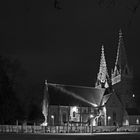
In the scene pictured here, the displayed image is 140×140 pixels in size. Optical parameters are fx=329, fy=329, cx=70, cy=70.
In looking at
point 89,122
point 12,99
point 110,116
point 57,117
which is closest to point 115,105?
point 110,116

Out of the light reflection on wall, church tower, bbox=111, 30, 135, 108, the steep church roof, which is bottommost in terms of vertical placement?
the light reflection on wall

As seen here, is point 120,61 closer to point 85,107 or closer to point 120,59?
point 120,59

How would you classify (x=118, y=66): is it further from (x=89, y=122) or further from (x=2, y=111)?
(x=2, y=111)

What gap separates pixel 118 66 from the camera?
251 ft

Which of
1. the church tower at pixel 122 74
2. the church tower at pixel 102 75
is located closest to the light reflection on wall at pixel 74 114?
the church tower at pixel 122 74

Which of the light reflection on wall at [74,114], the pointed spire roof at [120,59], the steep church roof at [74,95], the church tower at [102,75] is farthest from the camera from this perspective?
the church tower at [102,75]

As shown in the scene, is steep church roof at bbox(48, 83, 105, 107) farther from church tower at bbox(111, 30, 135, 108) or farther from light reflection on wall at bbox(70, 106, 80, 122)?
church tower at bbox(111, 30, 135, 108)

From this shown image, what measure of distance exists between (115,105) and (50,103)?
12.8 m

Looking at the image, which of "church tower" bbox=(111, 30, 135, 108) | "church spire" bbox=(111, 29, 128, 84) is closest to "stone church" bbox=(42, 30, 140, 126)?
"church tower" bbox=(111, 30, 135, 108)

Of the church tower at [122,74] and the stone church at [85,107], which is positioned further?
the church tower at [122,74]

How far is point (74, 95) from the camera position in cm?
6725

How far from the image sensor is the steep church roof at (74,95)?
208 ft

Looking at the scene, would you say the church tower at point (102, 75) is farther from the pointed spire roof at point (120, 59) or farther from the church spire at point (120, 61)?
the pointed spire roof at point (120, 59)

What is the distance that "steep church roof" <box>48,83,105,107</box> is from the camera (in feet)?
208
